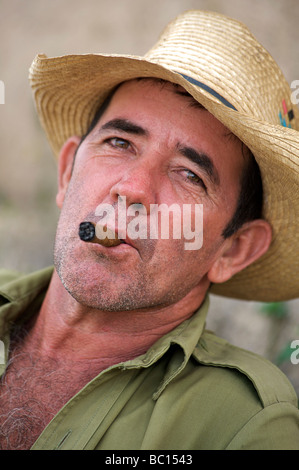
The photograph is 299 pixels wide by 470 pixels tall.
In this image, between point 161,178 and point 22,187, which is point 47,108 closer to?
point 161,178

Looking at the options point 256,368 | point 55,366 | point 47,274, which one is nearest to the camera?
point 256,368

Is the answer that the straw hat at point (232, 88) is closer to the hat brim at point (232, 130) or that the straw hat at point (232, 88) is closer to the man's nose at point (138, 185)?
the hat brim at point (232, 130)

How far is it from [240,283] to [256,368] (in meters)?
0.83

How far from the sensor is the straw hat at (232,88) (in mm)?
2062

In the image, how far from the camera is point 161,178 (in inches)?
87.8

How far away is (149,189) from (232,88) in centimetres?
61

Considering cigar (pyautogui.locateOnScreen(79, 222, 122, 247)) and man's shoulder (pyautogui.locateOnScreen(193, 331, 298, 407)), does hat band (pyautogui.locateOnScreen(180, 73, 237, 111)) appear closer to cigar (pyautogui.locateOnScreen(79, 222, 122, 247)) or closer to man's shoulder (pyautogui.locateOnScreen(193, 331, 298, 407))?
cigar (pyautogui.locateOnScreen(79, 222, 122, 247))

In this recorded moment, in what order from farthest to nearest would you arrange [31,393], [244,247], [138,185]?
[244,247]
[31,393]
[138,185]

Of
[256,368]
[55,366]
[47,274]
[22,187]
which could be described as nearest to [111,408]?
[55,366]

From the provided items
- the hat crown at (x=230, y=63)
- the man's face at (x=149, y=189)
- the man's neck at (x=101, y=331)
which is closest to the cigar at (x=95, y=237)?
the man's face at (x=149, y=189)

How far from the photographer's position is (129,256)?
2133 millimetres

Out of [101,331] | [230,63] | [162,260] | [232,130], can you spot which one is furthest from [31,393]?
[230,63]

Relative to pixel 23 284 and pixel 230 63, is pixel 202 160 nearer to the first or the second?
pixel 230 63

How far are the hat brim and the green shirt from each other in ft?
2.19
